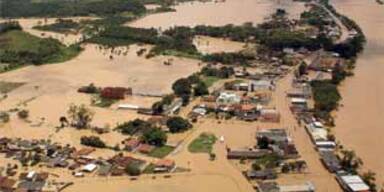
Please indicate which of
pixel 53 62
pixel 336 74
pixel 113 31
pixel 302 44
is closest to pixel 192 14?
pixel 113 31

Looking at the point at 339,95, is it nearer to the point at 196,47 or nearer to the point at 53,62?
the point at 196,47

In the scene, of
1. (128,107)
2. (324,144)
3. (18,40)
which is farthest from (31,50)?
(324,144)

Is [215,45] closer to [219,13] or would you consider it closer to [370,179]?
[219,13]

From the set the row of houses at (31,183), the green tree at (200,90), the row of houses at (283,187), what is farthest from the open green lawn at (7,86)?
the row of houses at (283,187)

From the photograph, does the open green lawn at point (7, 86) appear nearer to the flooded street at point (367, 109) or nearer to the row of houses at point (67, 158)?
the row of houses at point (67, 158)

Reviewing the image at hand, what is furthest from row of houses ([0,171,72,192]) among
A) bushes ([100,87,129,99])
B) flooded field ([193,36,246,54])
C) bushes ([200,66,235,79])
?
flooded field ([193,36,246,54])

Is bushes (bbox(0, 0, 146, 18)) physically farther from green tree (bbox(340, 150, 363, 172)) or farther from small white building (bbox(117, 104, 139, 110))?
green tree (bbox(340, 150, 363, 172))
